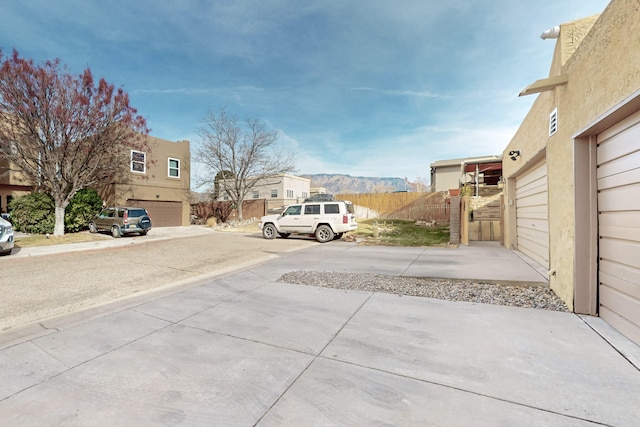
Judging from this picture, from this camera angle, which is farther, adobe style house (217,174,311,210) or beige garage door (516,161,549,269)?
adobe style house (217,174,311,210)

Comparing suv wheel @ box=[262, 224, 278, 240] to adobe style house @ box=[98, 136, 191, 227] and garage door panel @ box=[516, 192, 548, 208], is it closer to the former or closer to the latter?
adobe style house @ box=[98, 136, 191, 227]

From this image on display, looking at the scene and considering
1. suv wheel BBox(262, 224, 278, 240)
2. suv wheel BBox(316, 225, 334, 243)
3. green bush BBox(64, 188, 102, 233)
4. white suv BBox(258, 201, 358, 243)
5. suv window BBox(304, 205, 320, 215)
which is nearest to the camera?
white suv BBox(258, 201, 358, 243)

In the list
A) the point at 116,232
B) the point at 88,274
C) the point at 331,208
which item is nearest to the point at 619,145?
the point at 88,274

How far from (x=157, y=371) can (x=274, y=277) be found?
11.9ft

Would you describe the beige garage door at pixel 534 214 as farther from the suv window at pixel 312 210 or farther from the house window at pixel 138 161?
the house window at pixel 138 161

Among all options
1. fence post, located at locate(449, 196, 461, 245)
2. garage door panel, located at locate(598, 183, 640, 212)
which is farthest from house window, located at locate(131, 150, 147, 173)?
garage door panel, located at locate(598, 183, 640, 212)

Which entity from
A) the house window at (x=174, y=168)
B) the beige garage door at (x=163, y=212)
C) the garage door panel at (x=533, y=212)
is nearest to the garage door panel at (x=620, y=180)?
the garage door panel at (x=533, y=212)

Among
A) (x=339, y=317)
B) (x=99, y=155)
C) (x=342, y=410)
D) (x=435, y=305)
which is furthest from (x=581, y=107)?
(x=99, y=155)

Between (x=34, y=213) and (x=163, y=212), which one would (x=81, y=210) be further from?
(x=163, y=212)

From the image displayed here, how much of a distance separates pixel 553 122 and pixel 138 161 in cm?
2048

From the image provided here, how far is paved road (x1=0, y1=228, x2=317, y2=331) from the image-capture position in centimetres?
445

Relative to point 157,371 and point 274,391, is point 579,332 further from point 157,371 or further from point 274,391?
point 157,371

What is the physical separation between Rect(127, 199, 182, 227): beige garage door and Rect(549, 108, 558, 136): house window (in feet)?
68.0

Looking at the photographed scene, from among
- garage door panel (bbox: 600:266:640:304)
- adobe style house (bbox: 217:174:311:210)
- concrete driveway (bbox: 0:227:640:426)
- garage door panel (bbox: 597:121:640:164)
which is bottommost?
concrete driveway (bbox: 0:227:640:426)
